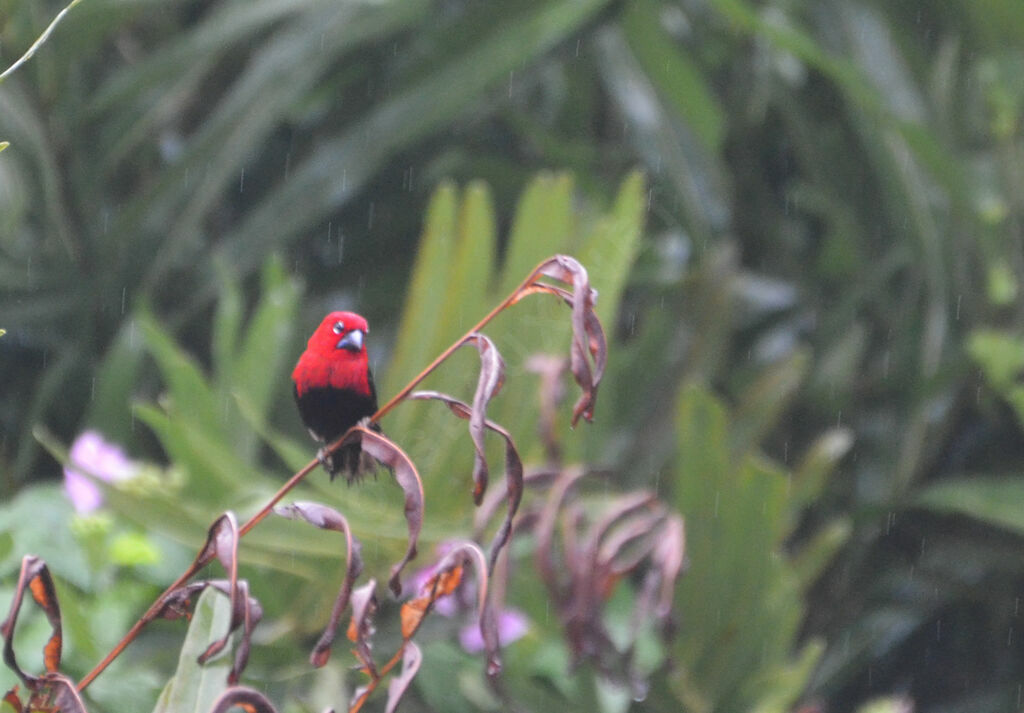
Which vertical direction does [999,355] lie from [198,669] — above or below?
below

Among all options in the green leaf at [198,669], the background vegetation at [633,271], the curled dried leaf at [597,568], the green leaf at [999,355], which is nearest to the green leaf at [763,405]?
→ the background vegetation at [633,271]

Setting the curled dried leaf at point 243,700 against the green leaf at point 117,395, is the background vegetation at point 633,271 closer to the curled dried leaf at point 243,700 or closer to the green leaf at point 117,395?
the green leaf at point 117,395

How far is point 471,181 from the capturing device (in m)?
2.07

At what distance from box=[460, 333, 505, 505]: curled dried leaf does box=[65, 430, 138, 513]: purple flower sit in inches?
26.3

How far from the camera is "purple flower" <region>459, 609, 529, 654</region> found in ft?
4.32

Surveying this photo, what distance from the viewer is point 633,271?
6.21 ft

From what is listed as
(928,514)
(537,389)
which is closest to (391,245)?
(537,389)

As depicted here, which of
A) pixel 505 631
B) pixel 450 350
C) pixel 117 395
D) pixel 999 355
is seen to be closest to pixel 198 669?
pixel 450 350

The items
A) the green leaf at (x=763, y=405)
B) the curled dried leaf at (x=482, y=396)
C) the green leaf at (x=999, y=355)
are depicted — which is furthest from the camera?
the green leaf at (x=763, y=405)

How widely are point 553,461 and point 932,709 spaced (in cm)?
102

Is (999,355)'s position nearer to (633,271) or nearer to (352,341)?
(633,271)

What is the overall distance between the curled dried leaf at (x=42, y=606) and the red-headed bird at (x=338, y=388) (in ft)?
0.46

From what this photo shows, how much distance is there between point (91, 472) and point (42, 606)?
27.3 inches

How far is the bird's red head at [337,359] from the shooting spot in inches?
22.6
